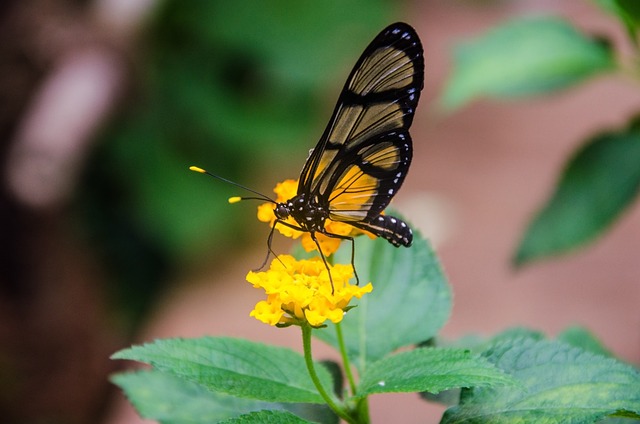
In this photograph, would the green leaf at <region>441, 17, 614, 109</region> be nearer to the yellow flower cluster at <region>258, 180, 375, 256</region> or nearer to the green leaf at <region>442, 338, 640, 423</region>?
the yellow flower cluster at <region>258, 180, 375, 256</region>

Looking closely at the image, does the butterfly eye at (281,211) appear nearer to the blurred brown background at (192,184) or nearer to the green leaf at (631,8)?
the green leaf at (631,8)

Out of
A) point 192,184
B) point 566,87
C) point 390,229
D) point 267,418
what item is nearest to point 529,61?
point 566,87

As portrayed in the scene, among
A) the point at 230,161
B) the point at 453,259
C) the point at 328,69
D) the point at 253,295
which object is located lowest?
the point at 253,295

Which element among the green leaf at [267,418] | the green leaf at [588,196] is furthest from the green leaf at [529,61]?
the green leaf at [267,418]

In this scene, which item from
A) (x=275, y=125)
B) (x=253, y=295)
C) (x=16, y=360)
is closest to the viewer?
(x=16, y=360)

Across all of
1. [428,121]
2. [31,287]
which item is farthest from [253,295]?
[428,121]

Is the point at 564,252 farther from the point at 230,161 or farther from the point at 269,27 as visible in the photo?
→ the point at 269,27
